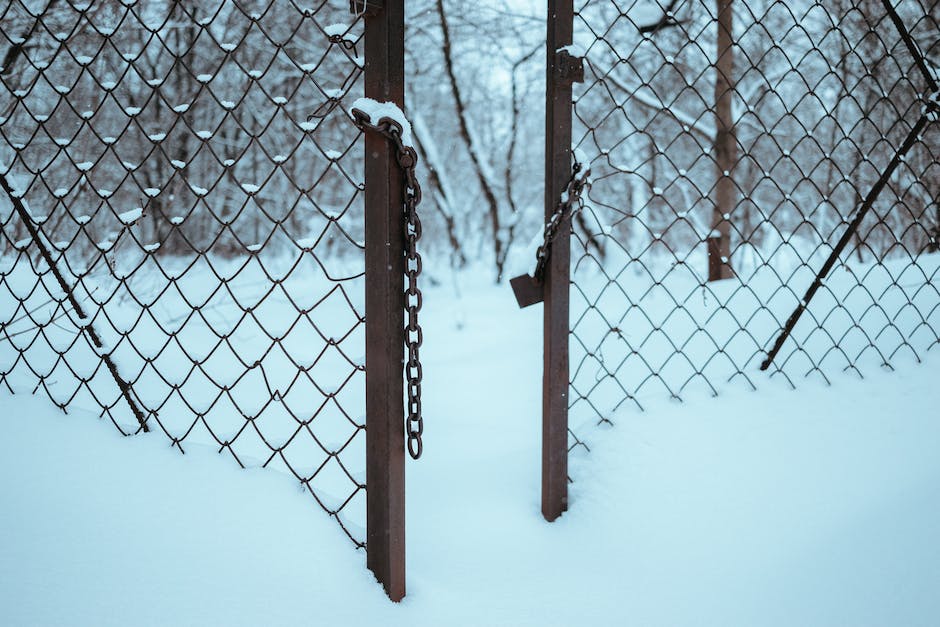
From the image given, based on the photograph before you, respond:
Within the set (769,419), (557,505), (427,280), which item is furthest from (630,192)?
(557,505)

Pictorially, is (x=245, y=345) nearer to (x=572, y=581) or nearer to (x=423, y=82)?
(x=572, y=581)

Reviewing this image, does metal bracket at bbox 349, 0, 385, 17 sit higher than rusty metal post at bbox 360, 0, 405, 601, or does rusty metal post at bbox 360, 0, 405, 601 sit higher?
metal bracket at bbox 349, 0, 385, 17

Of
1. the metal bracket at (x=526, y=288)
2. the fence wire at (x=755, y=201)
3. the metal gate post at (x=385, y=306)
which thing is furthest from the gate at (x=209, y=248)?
the fence wire at (x=755, y=201)

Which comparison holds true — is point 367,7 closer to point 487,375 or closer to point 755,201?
point 487,375

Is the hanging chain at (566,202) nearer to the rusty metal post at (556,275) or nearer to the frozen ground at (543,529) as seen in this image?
the rusty metal post at (556,275)

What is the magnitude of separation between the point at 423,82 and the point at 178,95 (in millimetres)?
2241

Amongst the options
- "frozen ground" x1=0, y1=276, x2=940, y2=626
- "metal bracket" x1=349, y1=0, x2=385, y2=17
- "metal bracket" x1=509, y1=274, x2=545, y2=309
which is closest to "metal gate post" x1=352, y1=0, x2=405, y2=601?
"metal bracket" x1=349, y1=0, x2=385, y2=17

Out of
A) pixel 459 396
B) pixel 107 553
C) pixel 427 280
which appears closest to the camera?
pixel 107 553

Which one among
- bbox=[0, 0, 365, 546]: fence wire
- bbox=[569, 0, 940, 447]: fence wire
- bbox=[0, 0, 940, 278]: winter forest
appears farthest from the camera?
bbox=[0, 0, 940, 278]: winter forest

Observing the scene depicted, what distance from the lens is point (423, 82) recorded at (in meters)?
5.14

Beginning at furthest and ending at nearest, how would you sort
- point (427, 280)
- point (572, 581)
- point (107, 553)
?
1. point (427, 280)
2. point (572, 581)
3. point (107, 553)

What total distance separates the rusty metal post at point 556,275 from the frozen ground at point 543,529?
122 millimetres

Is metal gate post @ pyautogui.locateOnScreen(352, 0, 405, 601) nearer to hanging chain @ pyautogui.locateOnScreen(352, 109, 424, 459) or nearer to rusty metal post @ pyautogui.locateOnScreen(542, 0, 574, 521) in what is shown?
hanging chain @ pyautogui.locateOnScreen(352, 109, 424, 459)

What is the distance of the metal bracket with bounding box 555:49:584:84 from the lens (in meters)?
1.31
